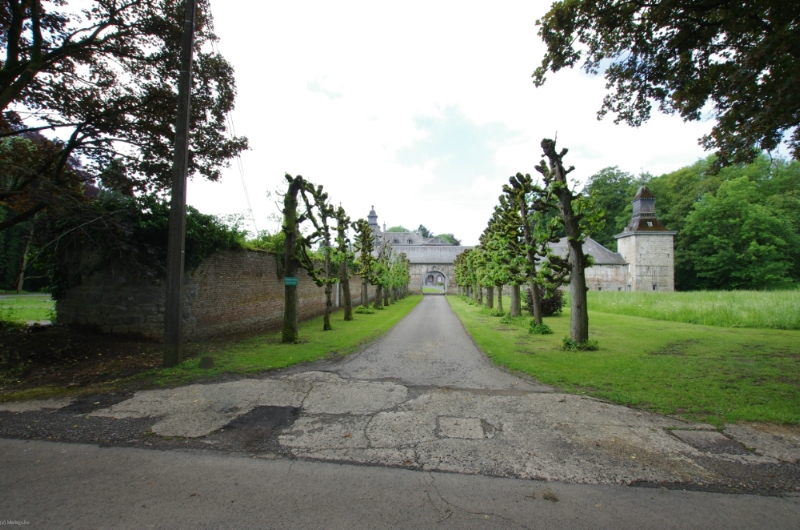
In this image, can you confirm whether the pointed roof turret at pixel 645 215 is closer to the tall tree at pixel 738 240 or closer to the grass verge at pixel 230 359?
the tall tree at pixel 738 240

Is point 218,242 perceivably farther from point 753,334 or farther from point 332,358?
point 753,334

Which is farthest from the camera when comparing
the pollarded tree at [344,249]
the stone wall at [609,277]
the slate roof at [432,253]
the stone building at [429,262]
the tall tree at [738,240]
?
the slate roof at [432,253]

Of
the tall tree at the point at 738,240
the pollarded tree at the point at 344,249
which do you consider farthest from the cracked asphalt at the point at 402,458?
the tall tree at the point at 738,240

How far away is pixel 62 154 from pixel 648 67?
1326cm

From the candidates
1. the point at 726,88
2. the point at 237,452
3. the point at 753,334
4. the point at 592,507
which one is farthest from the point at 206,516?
the point at 753,334

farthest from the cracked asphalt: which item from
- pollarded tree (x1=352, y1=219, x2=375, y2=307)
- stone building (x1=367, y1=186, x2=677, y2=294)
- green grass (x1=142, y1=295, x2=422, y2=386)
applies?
stone building (x1=367, y1=186, x2=677, y2=294)

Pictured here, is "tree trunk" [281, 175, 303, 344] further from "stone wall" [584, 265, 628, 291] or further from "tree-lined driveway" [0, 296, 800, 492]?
"stone wall" [584, 265, 628, 291]

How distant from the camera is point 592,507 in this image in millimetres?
2990

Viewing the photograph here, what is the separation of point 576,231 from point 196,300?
33.0 feet

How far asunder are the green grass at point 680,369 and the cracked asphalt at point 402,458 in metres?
0.59

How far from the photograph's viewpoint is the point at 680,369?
7.59 metres

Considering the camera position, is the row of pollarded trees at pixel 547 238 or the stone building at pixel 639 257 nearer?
the row of pollarded trees at pixel 547 238

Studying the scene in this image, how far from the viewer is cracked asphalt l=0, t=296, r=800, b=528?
9.60ft

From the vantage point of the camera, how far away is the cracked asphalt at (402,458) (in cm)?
293
